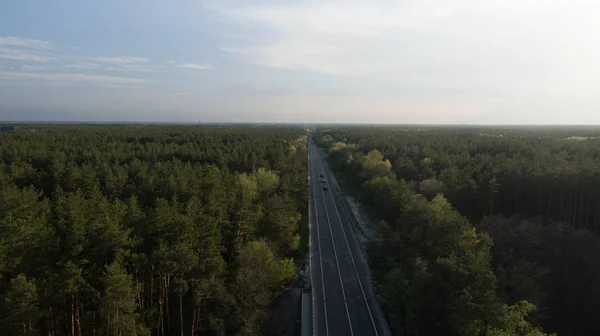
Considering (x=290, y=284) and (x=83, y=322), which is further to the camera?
(x=290, y=284)

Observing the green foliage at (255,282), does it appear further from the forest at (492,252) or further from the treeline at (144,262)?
the forest at (492,252)

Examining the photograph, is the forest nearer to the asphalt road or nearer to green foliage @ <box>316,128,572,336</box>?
green foliage @ <box>316,128,572,336</box>

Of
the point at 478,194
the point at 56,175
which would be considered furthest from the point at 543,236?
the point at 56,175

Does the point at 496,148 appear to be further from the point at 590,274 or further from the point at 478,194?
the point at 590,274

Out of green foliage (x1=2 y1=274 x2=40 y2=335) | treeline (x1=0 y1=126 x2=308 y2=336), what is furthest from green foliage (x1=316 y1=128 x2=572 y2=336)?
green foliage (x1=2 y1=274 x2=40 y2=335)

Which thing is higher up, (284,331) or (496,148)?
(496,148)

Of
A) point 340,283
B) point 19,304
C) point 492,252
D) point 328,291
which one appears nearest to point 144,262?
point 19,304

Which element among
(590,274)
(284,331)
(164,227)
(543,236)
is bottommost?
(284,331)
